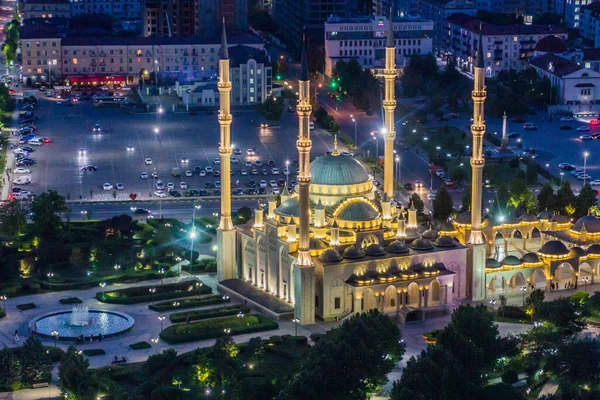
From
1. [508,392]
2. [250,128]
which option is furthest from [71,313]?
[250,128]

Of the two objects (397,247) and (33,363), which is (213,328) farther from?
(33,363)

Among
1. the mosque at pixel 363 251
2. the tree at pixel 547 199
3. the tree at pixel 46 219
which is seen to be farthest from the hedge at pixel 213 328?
the tree at pixel 547 199

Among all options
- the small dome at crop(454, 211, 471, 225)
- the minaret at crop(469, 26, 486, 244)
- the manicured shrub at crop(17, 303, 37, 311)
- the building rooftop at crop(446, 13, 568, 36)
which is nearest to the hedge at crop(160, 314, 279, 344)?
the manicured shrub at crop(17, 303, 37, 311)

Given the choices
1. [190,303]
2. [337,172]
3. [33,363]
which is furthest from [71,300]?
[337,172]

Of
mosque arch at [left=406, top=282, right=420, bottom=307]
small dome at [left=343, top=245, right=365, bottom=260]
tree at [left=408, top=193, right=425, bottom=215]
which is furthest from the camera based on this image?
tree at [left=408, top=193, right=425, bottom=215]

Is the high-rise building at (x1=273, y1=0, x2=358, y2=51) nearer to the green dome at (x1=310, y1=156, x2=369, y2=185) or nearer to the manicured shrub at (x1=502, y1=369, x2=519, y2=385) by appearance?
the green dome at (x1=310, y1=156, x2=369, y2=185)

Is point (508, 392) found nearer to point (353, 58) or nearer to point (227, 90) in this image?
point (227, 90)

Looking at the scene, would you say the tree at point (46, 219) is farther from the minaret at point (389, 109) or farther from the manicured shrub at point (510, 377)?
the manicured shrub at point (510, 377)
